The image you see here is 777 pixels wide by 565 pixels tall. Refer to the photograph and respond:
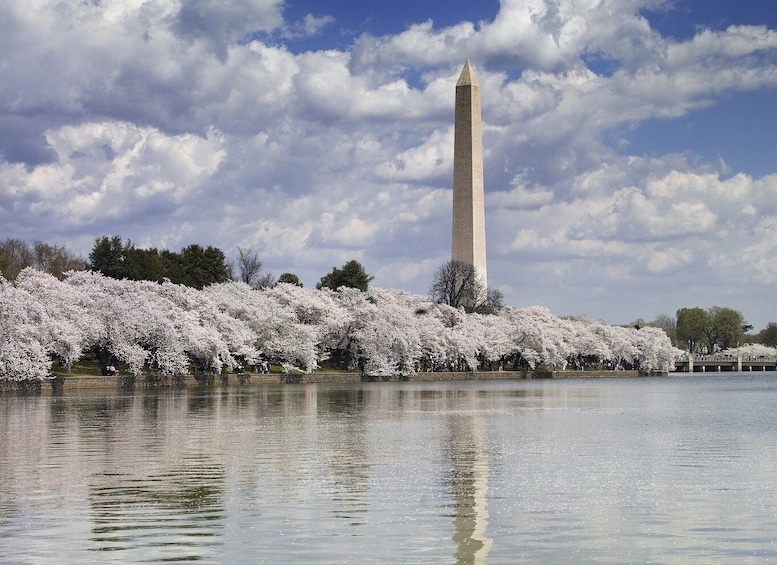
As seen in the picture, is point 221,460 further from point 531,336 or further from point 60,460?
point 531,336

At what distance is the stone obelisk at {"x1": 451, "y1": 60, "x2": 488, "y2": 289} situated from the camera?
327 ft

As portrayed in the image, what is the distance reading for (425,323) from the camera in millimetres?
95688

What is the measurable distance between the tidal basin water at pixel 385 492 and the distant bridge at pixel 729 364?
13923 cm

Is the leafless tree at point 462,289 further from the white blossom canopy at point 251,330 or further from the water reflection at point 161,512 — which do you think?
the water reflection at point 161,512

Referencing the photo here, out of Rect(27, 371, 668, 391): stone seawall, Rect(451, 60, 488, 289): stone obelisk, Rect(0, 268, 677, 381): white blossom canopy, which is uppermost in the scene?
Rect(451, 60, 488, 289): stone obelisk

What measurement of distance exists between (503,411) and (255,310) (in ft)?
143

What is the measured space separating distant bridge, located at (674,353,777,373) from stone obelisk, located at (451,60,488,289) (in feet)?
222

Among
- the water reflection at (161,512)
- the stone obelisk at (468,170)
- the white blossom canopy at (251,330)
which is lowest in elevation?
the water reflection at (161,512)

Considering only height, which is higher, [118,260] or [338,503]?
[118,260]

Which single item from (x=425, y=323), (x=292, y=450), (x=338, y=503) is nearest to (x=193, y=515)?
(x=338, y=503)

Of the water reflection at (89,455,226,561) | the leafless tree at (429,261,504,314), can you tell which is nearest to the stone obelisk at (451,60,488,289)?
the leafless tree at (429,261,504,314)

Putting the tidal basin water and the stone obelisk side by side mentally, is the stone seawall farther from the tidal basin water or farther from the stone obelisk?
the tidal basin water

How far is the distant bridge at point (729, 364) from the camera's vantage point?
545 feet

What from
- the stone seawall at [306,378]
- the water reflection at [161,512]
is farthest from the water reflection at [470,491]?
the stone seawall at [306,378]
